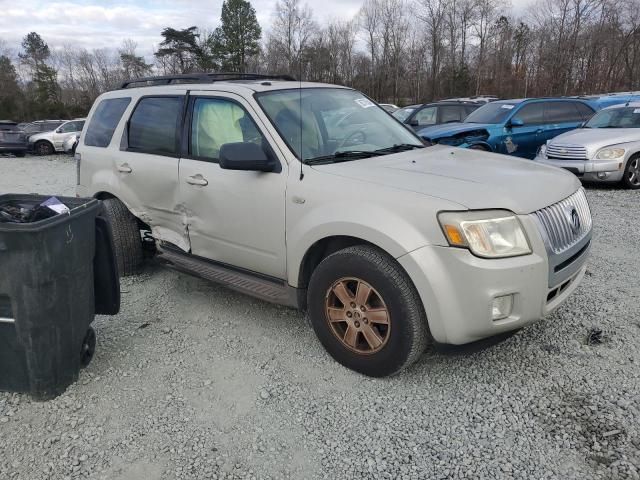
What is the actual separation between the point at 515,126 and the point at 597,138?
1.77 meters

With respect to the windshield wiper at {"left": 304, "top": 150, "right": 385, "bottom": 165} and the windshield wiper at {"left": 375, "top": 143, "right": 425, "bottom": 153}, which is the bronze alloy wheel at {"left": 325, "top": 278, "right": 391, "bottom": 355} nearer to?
the windshield wiper at {"left": 304, "top": 150, "right": 385, "bottom": 165}

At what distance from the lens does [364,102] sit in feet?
14.0

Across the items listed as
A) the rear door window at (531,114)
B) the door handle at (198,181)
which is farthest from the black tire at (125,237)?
the rear door window at (531,114)

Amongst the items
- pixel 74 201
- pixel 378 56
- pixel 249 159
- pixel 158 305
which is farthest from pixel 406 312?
pixel 378 56

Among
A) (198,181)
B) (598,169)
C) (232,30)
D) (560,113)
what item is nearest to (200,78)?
(198,181)

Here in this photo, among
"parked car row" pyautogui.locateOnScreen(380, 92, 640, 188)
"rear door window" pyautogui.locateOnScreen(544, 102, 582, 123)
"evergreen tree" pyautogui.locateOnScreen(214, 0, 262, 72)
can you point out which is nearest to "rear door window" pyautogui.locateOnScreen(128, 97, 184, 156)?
"parked car row" pyautogui.locateOnScreen(380, 92, 640, 188)

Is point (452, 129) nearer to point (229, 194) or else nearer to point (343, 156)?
point (343, 156)

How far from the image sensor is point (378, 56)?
51469 mm

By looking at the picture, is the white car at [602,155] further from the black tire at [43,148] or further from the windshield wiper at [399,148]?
the black tire at [43,148]

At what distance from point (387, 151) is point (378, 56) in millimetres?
51634

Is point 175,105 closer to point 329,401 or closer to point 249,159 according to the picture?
point 249,159

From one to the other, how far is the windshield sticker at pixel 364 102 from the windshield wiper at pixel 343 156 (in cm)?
77

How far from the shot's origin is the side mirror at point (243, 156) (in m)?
3.16

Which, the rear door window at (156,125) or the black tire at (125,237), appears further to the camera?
the black tire at (125,237)
